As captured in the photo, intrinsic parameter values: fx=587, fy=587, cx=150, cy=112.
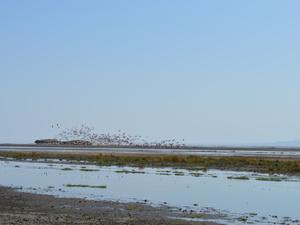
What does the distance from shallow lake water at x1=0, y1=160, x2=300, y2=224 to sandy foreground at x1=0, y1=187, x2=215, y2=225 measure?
2529 millimetres

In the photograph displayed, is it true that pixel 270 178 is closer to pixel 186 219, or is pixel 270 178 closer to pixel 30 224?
pixel 186 219

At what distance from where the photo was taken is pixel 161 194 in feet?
122

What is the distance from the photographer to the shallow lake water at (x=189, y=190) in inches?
1196

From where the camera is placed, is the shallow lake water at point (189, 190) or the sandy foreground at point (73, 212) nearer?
the sandy foreground at point (73, 212)

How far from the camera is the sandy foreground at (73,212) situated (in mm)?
23516

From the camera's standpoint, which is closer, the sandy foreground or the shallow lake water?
the sandy foreground

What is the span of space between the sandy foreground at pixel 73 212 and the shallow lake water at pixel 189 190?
2.53 metres

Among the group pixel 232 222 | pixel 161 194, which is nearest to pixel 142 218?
pixel 232 222

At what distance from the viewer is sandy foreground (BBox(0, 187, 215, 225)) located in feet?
77.2

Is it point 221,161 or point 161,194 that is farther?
point 221,161

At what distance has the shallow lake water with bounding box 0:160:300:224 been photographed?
30391 millimetres

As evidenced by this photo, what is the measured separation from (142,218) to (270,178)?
87.5 ft

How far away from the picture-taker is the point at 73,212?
1052 inches

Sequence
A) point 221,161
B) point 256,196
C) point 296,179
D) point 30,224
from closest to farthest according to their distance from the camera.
Result: point 30,224
point 256,196
point 296,179
point 221,161
